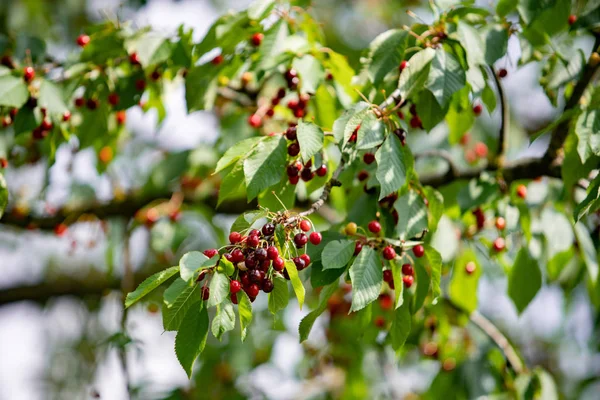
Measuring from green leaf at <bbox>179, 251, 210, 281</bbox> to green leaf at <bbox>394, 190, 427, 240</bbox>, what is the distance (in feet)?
2.34

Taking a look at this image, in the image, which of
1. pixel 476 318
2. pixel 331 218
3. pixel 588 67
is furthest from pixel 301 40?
pixel 476 318

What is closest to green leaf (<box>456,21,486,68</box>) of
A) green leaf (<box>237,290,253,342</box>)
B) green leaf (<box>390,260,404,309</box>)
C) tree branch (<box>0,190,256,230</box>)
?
green leaf (<box>390,260,404,309</box>)

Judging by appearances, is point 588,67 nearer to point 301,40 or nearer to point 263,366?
point 301,40

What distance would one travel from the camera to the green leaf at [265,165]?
1963 millimetres

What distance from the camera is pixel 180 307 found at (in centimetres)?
178

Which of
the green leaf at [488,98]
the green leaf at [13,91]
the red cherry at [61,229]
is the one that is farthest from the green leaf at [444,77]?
the red cherry at [61,229]

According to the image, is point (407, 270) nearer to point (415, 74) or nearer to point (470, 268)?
point (415, 74)

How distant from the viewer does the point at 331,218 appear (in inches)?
160

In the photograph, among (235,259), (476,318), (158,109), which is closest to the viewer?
(235,259)

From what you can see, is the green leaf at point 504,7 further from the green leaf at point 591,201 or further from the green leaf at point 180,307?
the green leaf at point 180,307

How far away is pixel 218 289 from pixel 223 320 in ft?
0.32

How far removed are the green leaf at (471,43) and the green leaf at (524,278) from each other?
3.52 ft

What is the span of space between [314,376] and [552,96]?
9.06ft

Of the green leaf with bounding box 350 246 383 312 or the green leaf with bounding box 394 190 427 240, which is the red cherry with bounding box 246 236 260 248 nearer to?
the green leaf with bounding box 350 246 383 312
